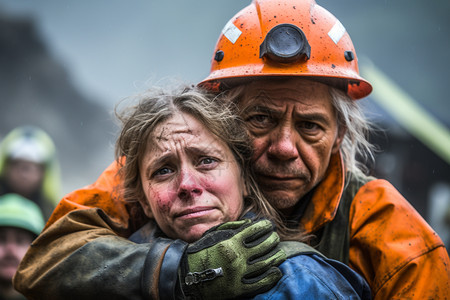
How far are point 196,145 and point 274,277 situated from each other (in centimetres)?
76

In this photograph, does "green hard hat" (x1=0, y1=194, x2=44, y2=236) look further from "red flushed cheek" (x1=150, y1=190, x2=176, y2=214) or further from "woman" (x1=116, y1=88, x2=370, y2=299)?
"red flushed cheek" (x1=150, y1=190, x2=176, y2=214)

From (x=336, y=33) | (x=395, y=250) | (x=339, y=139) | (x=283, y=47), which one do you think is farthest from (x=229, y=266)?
(x=336, y=33)

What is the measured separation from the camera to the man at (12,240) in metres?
4.51

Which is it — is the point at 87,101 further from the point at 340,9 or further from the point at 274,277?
the point at 274,277

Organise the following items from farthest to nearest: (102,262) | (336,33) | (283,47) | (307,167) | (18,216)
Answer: (18,216), (336,33), (307,167), (283,47), (102,262)

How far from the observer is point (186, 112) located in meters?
2.48

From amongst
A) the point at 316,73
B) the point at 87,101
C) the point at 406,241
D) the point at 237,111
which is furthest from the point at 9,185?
the point at 406,241

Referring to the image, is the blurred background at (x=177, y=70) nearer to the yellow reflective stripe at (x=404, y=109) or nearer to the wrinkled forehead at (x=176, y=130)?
the yellow reflective stripe at (x=404, y=109)

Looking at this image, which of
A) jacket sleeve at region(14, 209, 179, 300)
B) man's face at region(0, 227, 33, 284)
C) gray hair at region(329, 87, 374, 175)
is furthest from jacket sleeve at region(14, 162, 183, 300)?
man's face at region(0, 227, 33, 284)

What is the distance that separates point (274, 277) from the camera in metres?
1.98

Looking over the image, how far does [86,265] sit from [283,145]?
1.23 metres

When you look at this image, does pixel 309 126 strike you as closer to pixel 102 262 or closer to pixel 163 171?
pixel 163 171

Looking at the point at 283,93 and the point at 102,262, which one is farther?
the point at 283,93

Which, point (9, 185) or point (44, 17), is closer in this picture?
point (9, 185)
